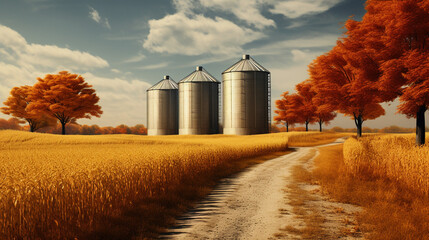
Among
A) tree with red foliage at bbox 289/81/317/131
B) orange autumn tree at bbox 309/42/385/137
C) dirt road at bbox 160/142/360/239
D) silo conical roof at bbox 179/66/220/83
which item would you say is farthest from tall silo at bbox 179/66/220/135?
dirt road at bbox 160/142/360/239

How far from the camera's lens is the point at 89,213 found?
6.69m

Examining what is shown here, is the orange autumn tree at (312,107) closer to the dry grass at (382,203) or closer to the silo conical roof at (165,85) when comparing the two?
the silo conical roof at (165,85)

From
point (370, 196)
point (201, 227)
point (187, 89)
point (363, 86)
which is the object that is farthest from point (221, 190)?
point (187, 89)

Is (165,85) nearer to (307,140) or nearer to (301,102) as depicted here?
(301,102)

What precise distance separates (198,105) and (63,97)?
917 inches

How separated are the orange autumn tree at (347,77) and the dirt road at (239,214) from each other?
13.2 m

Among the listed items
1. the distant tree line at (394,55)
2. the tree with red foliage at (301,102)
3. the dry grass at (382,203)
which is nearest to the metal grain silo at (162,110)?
the tree with red foliage at (301,102)

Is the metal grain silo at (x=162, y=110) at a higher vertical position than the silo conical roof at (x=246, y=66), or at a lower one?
lower

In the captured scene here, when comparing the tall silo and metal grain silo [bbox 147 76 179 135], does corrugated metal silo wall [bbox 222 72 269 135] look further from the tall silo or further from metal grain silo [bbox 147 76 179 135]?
metal grain silo [bbox 147 76 179 135]

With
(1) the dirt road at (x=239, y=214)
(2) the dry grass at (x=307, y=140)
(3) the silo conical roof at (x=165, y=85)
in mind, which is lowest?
(1) the dirt road at (x=239, y=214)

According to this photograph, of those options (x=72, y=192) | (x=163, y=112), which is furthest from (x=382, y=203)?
(x=163, y=112)

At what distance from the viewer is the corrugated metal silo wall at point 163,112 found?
63594 millimetres

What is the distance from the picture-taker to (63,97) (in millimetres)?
44562

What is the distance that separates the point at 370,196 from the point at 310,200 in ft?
6.81
